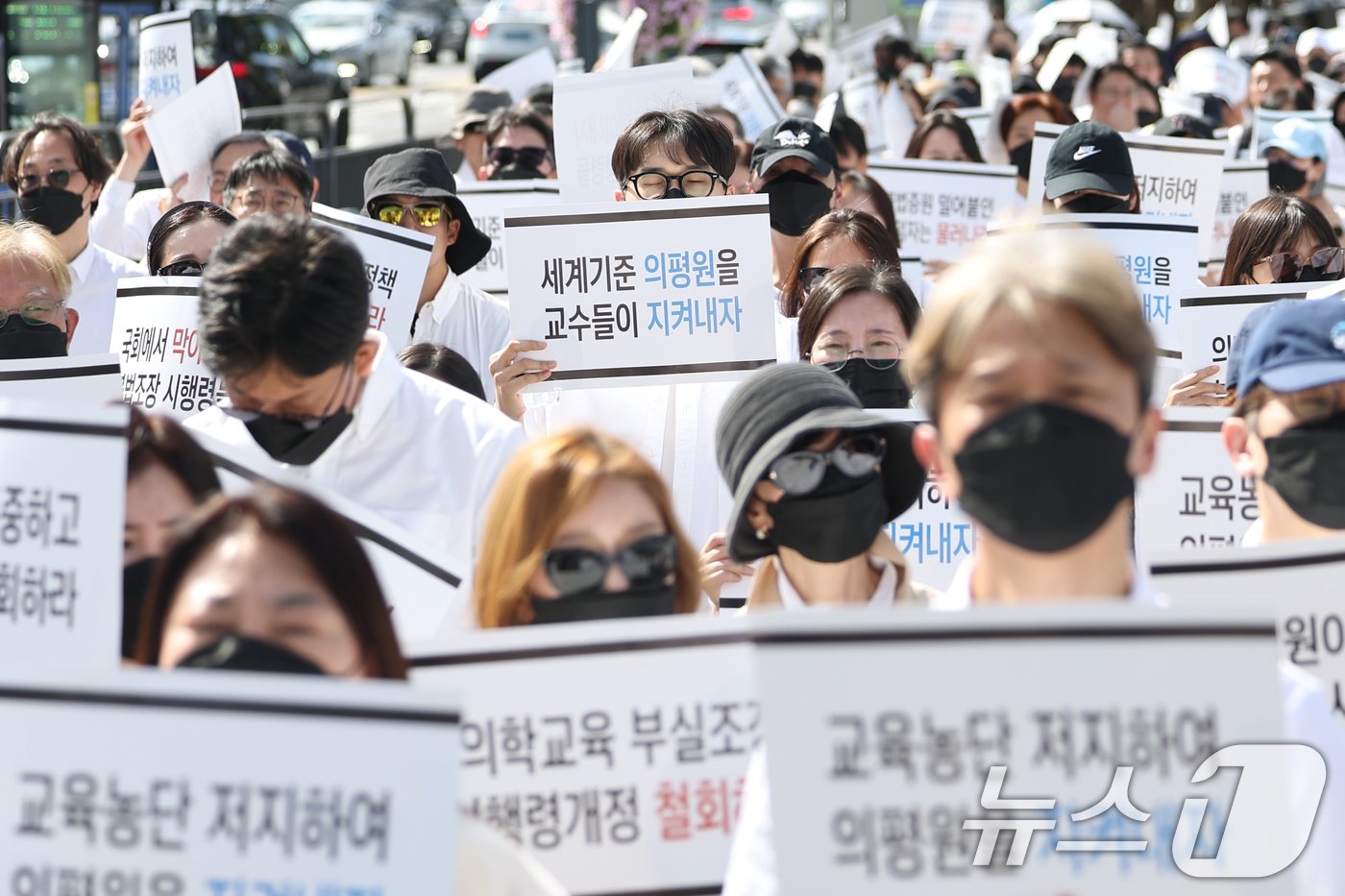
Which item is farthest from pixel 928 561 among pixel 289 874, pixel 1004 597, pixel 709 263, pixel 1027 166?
pixel 1027 166

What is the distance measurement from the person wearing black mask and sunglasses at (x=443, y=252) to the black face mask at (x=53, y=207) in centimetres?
144

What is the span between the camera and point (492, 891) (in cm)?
233

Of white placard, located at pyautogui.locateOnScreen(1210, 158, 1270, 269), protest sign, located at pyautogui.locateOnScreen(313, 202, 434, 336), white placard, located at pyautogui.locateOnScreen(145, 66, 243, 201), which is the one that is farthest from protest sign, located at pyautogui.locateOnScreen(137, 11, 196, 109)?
white placard, located at pyautogui.locateOnScreen(1210, 158, 1270, 269)

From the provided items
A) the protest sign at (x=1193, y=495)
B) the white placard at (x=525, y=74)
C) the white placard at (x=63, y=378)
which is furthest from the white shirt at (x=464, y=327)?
the white placard at (x=525, y=74)

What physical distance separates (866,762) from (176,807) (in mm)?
808

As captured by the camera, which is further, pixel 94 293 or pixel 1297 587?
pixel 94 293

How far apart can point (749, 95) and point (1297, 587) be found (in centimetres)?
941

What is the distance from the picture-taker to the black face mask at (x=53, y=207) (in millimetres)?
7293

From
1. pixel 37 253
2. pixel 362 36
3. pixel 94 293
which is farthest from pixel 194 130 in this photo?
pixel 362 36

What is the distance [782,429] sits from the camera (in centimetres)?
333

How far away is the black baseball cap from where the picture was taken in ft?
22.3

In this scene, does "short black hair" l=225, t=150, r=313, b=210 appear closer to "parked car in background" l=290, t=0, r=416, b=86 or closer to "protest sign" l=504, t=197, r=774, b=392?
"protest sign" l=504, t=197, r=774, b=392

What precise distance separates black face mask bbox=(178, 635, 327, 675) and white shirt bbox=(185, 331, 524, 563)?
1447mm

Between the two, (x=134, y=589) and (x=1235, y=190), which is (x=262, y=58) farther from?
(x=134, y=589)
